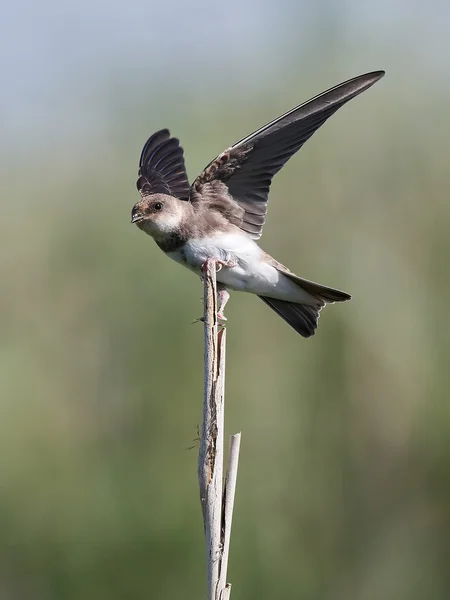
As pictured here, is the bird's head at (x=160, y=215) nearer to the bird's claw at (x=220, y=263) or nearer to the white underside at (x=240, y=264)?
the white underside at (x=240, y=264)

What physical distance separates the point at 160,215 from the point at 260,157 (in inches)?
19.7

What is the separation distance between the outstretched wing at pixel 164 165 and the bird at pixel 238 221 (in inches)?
16.0

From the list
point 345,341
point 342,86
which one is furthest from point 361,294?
point 342,86

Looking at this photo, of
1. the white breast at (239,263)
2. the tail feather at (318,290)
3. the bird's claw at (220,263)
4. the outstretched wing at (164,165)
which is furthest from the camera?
the outstretched wing at (164,165)

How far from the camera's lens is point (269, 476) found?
16.3ft

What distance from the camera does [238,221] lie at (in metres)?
4.02

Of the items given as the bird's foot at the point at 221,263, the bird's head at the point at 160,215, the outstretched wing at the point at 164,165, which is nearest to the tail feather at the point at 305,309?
the bird's foot at the point at 221,263

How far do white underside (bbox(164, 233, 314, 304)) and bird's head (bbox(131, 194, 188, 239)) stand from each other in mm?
110

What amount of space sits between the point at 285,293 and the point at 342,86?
1.09m

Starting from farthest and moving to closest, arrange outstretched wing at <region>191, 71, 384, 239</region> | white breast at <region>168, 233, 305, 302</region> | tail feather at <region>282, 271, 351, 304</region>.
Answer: tail feather at <region>282, 271, 351, 304</region>
white breast at <region>168, 233, 305, 302</region>
outstretched wing at <region>191, 71, 384, 239</region>

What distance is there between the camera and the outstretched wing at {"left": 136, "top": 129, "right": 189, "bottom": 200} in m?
4.59

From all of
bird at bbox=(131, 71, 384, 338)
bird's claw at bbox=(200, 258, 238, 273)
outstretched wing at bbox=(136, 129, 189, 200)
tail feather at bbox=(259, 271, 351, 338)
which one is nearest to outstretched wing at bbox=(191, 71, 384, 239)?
bird at bbox=(131, 71, 384, 338)

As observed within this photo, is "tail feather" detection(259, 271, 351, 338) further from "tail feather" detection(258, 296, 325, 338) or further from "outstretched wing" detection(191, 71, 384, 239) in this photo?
"outstretched wing" detection(191, 71, 384, 239)

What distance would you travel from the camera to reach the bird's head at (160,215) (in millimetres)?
3893
